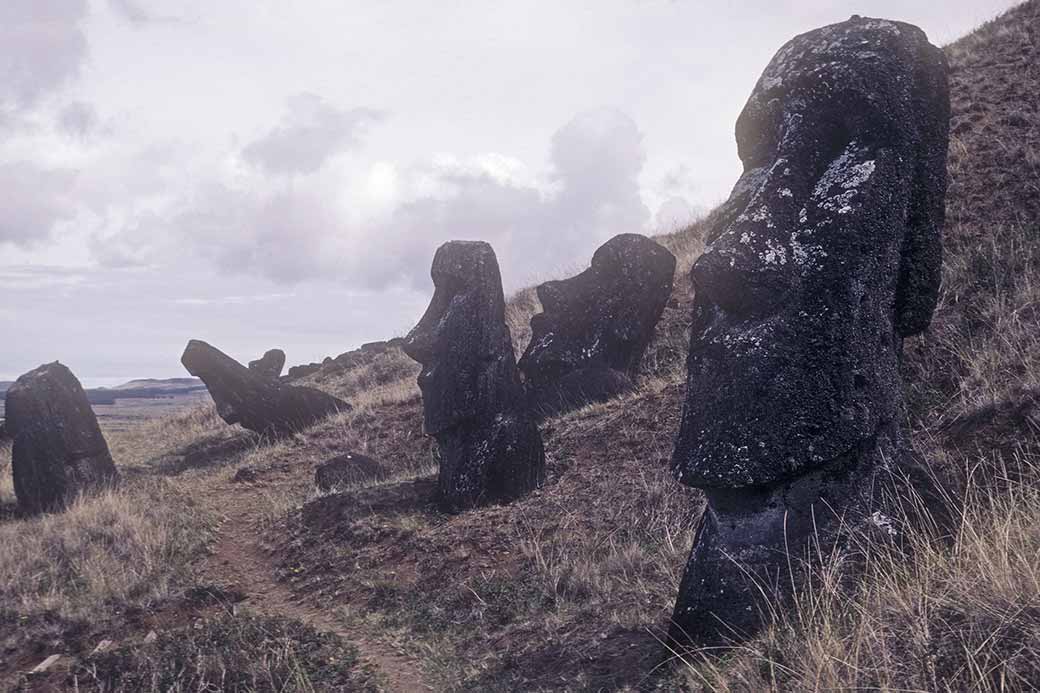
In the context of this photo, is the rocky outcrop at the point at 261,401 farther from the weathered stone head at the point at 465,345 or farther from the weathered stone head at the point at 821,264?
the weathered stone head at the point at 821,264

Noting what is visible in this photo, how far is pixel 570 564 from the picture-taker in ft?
24.5

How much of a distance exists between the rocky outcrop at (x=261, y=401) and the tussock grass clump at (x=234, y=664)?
38.8ft

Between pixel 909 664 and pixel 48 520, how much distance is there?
12.1m

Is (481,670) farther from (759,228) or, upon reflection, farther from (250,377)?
(250,377)

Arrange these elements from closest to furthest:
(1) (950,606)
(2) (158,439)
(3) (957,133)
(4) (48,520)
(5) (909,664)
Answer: (5) (909,664) < (1) (950,606) < (4) (48,520) < (3) (957,133) < (2) (158,439)

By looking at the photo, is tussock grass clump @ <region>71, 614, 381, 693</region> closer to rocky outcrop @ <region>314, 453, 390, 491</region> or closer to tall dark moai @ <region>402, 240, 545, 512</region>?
tall dark moai @ <region>402, 240, 545, 512</region>

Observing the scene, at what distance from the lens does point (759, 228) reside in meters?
4.93

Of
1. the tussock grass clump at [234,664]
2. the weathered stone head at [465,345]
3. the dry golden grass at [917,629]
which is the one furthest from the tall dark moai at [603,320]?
the dry golden grass at [917,629]

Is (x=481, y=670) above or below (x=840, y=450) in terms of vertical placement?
below

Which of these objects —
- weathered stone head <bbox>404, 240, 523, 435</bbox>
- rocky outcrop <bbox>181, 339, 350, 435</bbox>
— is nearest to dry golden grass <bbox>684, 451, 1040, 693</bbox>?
weathered stone head <bbox>404, 240, 523, 435</bbox>

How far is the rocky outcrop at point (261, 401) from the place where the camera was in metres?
19.1

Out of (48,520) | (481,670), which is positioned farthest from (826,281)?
(48,520)

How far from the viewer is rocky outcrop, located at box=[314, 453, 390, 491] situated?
12914 millimetres

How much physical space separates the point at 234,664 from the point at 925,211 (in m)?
5.22
